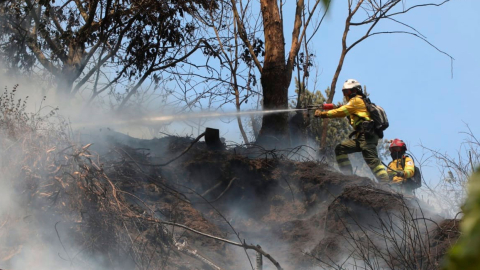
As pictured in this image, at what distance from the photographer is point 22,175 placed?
588 centimetres

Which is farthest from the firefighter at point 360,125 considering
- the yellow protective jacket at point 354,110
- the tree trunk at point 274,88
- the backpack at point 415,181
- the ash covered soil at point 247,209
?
the tree trunk at point 274,88

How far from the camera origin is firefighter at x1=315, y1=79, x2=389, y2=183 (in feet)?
25.5

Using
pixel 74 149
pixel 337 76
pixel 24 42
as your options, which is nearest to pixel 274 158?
pixel 74 149

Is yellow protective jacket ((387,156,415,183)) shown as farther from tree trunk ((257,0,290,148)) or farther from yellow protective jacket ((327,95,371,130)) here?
tree trunk ((257,0,290,148))

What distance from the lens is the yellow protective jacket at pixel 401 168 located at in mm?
7719

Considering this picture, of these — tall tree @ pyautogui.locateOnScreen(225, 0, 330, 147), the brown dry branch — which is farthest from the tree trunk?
the brown dry branch

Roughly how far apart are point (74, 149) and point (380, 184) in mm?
3986

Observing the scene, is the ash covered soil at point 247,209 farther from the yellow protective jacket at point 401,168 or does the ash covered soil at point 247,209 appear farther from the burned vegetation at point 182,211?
the yellow protective jacket at point 401,168

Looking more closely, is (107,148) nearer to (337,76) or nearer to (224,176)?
(224,176)

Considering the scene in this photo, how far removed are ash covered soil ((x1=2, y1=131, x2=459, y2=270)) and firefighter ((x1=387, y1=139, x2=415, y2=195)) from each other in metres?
0.89

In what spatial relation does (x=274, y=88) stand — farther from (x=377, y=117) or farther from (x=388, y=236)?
(x=388, y=236)

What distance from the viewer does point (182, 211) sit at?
261 inches

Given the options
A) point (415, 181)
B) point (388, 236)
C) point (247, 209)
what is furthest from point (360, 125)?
point (388, 236)

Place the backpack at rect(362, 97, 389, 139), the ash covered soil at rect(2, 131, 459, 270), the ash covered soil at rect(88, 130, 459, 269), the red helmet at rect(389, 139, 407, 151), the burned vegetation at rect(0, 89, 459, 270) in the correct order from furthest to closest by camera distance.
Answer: the red helmet at rect(389, 139, 407, 151)
the backpack at rect(362, 97, 389, 139)
the ash covered soil at rect(88, 130, 459, 269)
the ash covered soil at rect(2, 131, 459, 270)
the burned vegetation at rect(0, 89, 459, 270)
